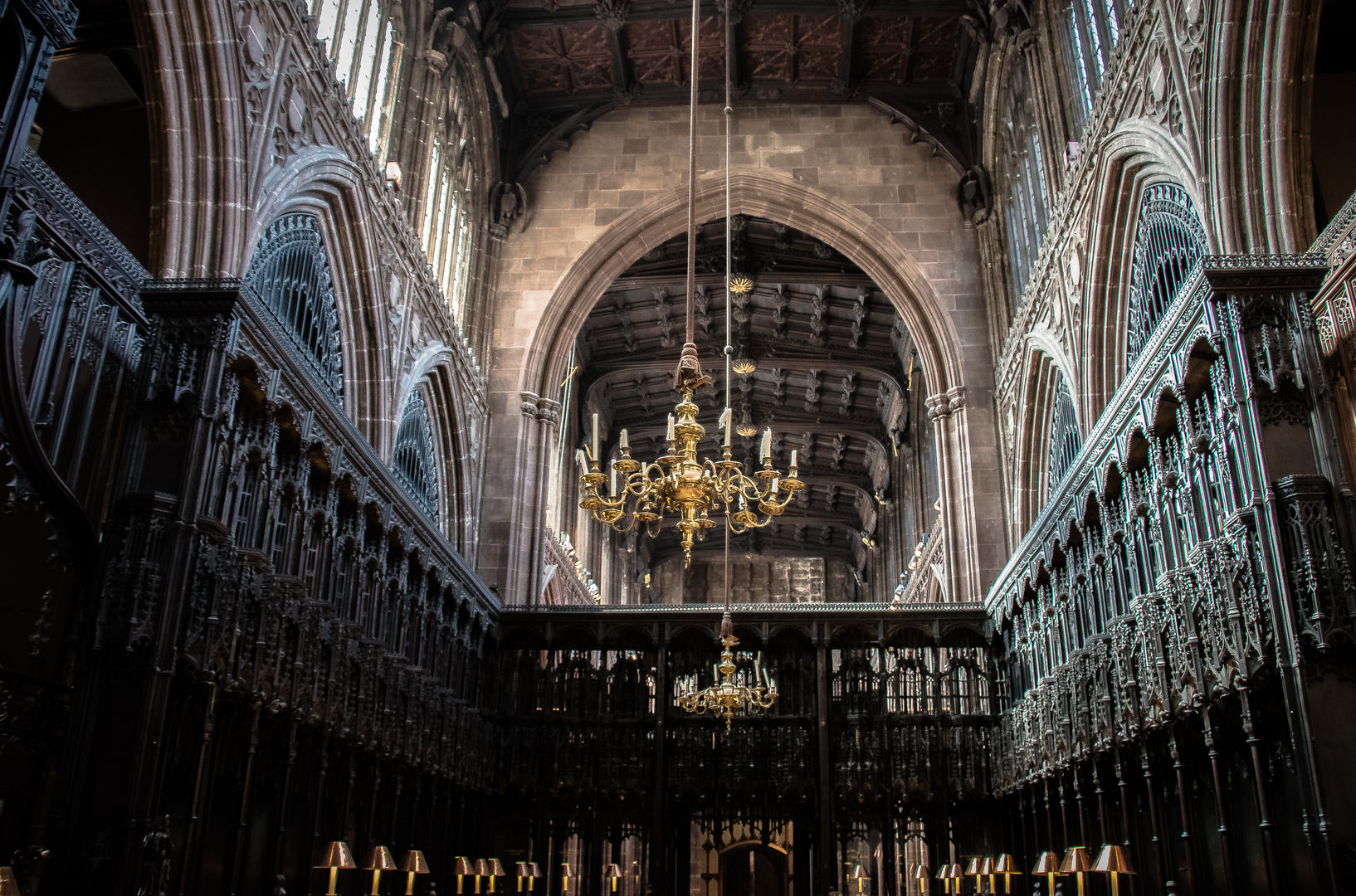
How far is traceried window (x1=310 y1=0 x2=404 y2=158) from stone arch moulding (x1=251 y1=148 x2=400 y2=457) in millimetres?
1248

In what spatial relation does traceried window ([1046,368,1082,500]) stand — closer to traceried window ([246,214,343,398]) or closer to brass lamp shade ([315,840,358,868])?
traceried window ([246,214,343,398])

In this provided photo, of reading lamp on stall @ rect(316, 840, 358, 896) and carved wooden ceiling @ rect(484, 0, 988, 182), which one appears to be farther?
carved wooden ceiling @ rect(484, 0, 988, 182)

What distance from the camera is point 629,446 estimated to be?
1662 centimetres

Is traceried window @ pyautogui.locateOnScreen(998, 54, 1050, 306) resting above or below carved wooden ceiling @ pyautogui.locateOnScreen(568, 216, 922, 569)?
below

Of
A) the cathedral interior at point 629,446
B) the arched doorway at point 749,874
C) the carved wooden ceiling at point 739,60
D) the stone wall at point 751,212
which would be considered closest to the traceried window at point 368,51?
the cathedral interior at point 629,446

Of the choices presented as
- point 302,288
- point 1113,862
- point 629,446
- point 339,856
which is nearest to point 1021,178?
point 629,446

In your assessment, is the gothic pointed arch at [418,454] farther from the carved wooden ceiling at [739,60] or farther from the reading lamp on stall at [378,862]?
the carved wooden ceiling at [739,60]

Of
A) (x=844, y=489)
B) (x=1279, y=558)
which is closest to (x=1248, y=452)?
(x=1279, y=558)

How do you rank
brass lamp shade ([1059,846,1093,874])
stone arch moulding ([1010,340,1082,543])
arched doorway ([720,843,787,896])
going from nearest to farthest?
brass lamp shade ([1059,846,1093,874]) < stone arch moulding ([1010,340,1082,543]) < arched doorway ([720,843,787,896])

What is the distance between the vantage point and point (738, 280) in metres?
24.5

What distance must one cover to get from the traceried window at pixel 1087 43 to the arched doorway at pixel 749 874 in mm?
20501

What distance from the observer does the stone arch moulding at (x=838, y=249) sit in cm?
1873

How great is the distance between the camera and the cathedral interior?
7777mm

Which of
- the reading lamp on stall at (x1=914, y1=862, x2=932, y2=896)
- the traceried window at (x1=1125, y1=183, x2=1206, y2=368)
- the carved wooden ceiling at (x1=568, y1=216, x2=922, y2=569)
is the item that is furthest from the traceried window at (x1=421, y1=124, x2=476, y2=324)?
the reading lamp on stall at (x1=914, y1=862, x2=932, y2=896)
